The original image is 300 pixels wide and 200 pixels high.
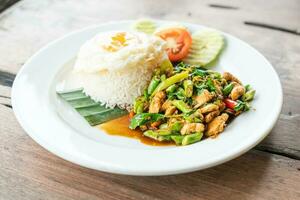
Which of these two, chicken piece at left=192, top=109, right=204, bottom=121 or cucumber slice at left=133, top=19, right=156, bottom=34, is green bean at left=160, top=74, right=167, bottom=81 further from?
cucumber slice at left=133, top=19, right=156, bottom=34

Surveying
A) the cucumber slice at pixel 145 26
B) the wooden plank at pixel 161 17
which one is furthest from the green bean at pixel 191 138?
the cucumber slice at pixel 145 26

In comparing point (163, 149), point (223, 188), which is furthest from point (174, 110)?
point (223, 188)

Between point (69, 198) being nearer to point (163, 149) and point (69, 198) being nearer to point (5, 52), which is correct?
point (163, 149)

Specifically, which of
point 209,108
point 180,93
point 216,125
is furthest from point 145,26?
point 216,125

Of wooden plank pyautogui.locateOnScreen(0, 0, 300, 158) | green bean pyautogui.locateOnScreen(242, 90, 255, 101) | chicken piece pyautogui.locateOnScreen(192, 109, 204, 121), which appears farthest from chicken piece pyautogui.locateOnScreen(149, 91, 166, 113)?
wooden plank pyautogui.locateOnScreen(0, 0, 300, 158)

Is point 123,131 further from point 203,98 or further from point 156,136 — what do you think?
point 203,98

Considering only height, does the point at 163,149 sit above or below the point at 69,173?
above
